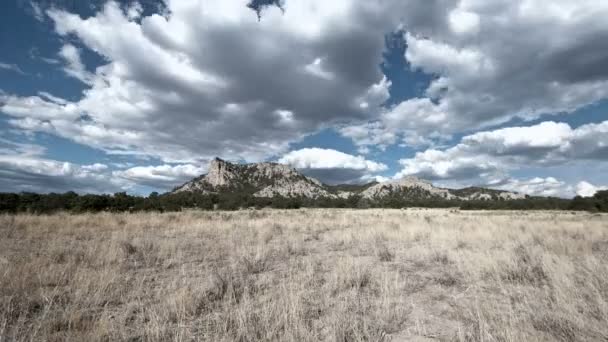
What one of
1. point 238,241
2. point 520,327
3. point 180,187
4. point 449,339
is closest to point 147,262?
point 238,241

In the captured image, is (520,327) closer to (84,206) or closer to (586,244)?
(586,244)

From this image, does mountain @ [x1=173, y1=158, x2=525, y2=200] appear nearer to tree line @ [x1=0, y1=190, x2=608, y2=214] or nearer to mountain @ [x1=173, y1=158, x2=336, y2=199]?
mountain @ [x1=173, y1=158, x2=336, y2=199]

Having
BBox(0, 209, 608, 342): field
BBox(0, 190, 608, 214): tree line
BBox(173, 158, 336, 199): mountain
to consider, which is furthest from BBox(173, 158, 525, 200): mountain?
BBox(0, 209, 608, 342): field

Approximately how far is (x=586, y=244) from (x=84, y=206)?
3882 centimetres

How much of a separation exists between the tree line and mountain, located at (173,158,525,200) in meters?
49.0

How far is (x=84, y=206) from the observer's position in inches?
1259

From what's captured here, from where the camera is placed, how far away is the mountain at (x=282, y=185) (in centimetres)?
13225

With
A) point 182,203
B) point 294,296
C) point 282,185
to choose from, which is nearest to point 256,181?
point 282,185

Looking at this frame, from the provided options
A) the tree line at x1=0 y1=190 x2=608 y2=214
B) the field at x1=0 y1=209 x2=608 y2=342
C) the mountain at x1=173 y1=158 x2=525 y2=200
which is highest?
the mountain at x1=173 y1=158 x2=525 y2=200

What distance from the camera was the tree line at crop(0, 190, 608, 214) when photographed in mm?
32863

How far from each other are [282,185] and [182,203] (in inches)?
3651

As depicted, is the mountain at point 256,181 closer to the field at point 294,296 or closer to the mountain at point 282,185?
the mountain at point 282,185

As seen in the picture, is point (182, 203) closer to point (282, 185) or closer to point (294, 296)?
point (294, 296)

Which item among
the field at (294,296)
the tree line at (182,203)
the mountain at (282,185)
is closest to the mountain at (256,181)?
the mountain at (282,185)
